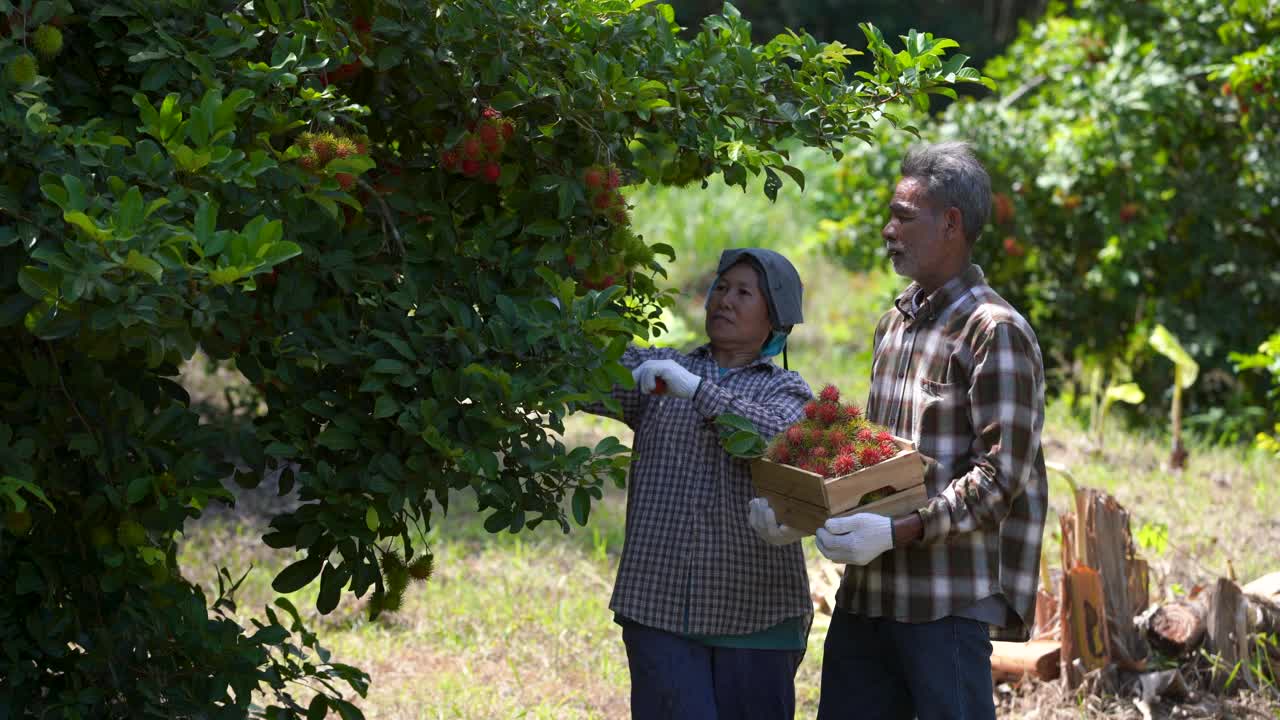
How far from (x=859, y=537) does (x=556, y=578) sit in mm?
2654

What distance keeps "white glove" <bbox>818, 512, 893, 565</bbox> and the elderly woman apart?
21 cm

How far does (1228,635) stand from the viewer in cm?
364

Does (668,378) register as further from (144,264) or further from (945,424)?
(144,264)

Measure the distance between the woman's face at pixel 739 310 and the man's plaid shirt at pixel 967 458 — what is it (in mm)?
306

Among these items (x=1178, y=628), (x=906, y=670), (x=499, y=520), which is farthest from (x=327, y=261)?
(x=1178, y=628)

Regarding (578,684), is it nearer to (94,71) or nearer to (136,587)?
(136,587)

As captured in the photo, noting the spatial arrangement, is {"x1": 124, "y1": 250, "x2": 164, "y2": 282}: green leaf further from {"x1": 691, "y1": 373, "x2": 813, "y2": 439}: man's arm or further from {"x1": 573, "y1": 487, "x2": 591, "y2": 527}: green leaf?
{"x1": 691, "y1": 373, "x2": 813, "y2": 439}: man's arm

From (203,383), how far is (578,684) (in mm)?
4199

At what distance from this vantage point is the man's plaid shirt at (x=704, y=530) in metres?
2.54

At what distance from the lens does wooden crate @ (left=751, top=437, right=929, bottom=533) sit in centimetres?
224

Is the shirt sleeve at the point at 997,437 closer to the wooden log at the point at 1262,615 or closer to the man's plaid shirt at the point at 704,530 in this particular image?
the man's plaid shirt at the point at 704,530

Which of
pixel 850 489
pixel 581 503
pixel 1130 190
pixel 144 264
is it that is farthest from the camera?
pixel 1130 190

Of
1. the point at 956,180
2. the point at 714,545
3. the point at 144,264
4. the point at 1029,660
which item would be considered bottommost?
the point at 1029,660

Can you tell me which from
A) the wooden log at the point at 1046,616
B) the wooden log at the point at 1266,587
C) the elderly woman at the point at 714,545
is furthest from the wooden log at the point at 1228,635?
the elderly woman at the point at 714,545
